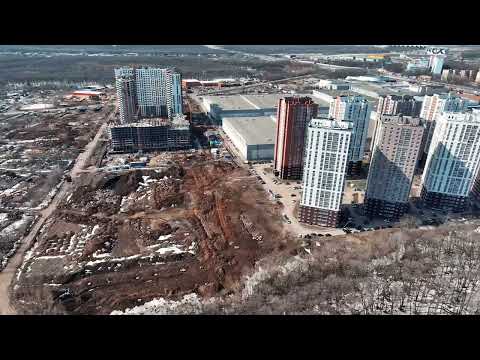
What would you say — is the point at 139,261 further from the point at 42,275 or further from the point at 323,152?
the point at 323,152

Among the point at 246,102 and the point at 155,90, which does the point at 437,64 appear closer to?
the point at 246,102

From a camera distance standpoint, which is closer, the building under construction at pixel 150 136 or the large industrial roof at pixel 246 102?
the building under construction at pixel 150 136

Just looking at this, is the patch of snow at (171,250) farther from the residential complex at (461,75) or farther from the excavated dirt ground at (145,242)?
the residential complex at (461,75)

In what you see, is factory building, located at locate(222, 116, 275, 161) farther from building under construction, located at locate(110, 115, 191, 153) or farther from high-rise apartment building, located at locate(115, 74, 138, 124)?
high-rise apartment building, located at locate(115, 74, 138, 124)

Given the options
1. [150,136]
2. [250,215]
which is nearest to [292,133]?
[250,215]

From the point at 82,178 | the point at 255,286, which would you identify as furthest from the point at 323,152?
the point at 82,178

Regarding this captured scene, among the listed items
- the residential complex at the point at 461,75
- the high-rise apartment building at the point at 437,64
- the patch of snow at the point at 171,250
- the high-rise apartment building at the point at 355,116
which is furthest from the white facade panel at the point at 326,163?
the high-rise apartment building at the point at 437,64
